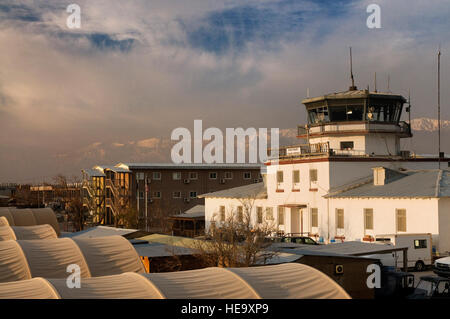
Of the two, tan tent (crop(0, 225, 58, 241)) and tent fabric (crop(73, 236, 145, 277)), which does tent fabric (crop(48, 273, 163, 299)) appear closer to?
tent fabric (crop(73, 236, 145, 277))

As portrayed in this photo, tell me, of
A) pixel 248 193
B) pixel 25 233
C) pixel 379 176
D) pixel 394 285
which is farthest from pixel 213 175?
pixel 394 285

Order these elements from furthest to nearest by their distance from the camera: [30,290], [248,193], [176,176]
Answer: [176,176]
[248,193]
[30,290]

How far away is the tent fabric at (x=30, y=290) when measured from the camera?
1084 centimetres

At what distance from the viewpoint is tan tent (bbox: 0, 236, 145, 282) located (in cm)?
1994

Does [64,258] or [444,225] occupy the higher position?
[64,258]

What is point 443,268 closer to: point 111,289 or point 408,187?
point 408,187

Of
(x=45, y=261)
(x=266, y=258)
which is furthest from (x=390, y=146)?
(x=45, y=261)

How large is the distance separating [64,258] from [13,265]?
5.96ft

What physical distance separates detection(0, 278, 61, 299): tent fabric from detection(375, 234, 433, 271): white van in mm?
30940

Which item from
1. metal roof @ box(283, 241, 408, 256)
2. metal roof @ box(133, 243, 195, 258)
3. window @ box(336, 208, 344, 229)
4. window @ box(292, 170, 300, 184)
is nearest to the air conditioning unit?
metal roof @ box(283, 241, 408, 256)

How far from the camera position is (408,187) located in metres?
45.2

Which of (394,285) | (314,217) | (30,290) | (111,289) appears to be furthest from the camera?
(314,217)
